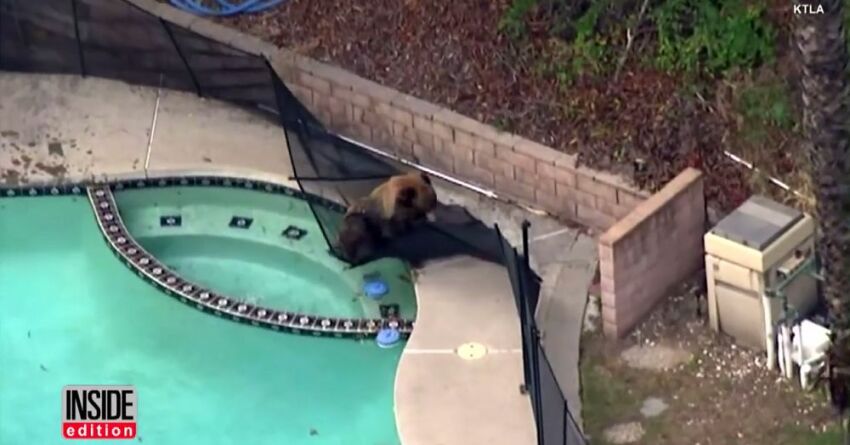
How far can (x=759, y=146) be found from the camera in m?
12.3

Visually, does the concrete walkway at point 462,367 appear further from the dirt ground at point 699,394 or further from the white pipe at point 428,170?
the white pipe at point 428,170

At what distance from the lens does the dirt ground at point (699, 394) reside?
1091 cm

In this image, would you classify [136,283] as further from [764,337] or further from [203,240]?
[764,337]

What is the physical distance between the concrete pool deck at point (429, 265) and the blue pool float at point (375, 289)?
11.0 inches

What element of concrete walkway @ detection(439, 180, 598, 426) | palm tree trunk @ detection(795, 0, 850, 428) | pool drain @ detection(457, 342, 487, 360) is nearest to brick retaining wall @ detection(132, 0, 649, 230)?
concrete walkway @ detection(439, 180, 598, 426)

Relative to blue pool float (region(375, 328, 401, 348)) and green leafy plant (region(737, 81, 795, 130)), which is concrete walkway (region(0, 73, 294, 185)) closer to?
blue pool float (region(375, 328, 401, 348))

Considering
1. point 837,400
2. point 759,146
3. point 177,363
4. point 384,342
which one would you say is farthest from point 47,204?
point 837,400

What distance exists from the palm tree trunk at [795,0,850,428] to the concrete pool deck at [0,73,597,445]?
149cm

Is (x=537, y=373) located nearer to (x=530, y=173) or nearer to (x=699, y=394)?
(x=699, y=394)

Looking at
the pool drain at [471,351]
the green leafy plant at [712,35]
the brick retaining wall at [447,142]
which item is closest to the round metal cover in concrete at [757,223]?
the brick retaining wall at [447,142]

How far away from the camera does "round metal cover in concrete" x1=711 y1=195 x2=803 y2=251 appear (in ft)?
37.0

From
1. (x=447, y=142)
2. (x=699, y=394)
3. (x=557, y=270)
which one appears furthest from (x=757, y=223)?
(x=447, y=142)

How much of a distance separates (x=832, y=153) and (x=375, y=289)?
3.31 m

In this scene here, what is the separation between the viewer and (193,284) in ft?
41.9
